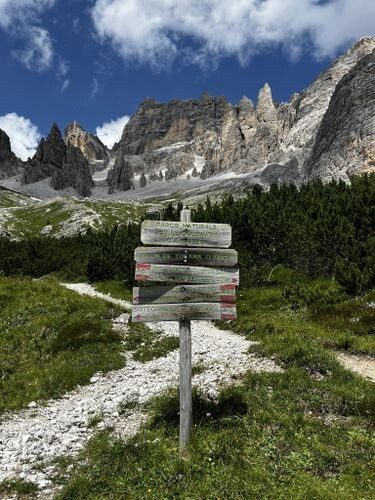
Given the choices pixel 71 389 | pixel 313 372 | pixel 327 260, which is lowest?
pixel 71 389

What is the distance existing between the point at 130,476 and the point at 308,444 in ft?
12.8

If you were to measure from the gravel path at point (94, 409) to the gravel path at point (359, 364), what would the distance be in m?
2.96

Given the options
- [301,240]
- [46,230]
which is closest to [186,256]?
[301,240]

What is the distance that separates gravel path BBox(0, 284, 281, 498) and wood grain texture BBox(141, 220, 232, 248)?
4839mm

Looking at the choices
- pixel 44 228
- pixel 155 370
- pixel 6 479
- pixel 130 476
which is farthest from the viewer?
pixel 44 228

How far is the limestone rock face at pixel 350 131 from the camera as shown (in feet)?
509

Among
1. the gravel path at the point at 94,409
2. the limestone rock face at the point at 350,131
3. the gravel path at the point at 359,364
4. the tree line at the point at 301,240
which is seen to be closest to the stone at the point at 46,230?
the limestone rock face at the point at 350,131

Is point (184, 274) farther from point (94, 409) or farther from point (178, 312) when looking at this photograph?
point (94, 409)

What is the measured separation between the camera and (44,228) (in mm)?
174500

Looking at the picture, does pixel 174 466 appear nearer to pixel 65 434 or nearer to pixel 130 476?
pixel 130 476

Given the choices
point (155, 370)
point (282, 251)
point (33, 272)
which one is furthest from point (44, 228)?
point (155, 370)

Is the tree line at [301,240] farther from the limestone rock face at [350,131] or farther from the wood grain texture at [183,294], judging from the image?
the limestone rock face at [350,131]

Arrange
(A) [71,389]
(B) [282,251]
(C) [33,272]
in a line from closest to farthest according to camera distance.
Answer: (A) [71,389], (B) [282,251], (C) [33,272]

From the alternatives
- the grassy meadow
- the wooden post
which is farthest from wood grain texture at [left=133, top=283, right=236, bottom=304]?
the grassy meadow
